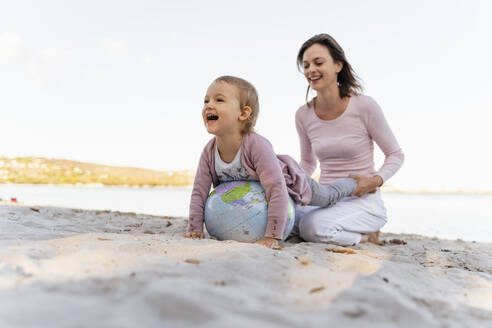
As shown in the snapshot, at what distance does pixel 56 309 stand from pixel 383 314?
47.3 inches

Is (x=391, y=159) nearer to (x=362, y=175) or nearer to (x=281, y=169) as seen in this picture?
(x=362, y=175)

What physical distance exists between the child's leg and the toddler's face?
3.70ft

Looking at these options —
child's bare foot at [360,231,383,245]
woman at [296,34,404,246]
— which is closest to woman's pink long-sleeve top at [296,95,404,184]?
woman at [296,34,404,246]

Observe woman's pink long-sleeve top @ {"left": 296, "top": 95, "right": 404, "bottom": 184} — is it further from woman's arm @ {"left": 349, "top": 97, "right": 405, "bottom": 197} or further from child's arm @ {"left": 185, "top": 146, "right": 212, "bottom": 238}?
child's arm @ {"left": 185, "top": 146, "right": 212, "bottom": 238}

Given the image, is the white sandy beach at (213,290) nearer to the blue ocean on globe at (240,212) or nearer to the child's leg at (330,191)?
the blue ocean on globe at (240,212)

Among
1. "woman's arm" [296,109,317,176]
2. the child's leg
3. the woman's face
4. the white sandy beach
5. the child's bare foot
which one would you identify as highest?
the woman's face

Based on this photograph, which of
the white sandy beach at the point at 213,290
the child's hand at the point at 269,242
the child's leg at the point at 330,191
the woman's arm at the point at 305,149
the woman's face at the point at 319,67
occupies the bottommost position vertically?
the child's hand at the point at 269,242

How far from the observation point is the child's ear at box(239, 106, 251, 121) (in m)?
3.36

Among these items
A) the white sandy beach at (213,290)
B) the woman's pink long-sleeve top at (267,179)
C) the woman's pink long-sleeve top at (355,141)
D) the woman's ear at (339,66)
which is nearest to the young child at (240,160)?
the woman's pink long-sleeve top at (267,179)

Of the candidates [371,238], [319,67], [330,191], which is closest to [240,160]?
[330,191]

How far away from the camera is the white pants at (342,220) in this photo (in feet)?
12.7

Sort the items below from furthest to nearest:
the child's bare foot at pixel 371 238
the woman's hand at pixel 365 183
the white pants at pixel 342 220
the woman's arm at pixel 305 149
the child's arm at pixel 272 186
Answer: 1. the woman's arm at pixel 305 149
2. the child's bare foot at pixel 371 238
3. the woman's hand at pixel 365 183
4. the white pants at pixel 342 220
5. the child's arm at pixel 272 186

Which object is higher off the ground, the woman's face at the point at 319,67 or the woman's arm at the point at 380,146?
the woman's face at the point at 319,67

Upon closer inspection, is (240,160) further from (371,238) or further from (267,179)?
(371,238)
